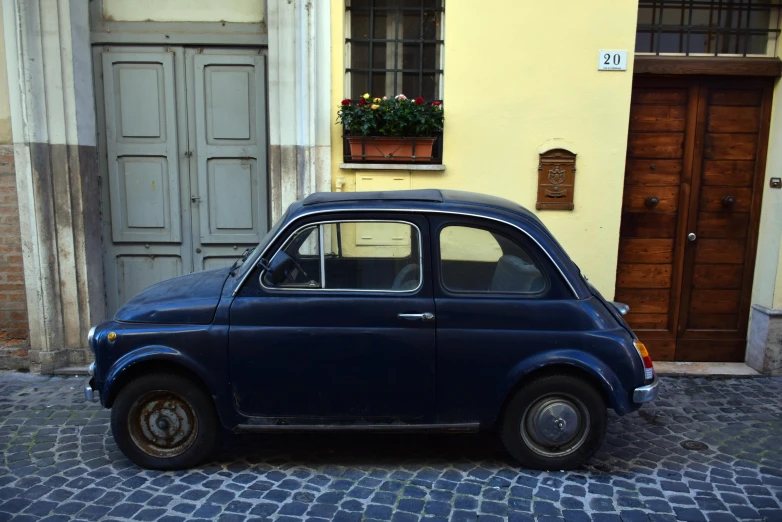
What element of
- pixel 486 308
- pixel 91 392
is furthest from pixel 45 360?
pixel 486 308

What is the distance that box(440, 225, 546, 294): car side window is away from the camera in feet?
13.5

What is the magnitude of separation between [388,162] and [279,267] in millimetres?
2395

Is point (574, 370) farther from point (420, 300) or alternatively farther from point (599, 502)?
point (420, 300)

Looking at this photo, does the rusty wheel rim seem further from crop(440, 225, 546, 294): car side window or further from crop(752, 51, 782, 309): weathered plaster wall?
crop(752, 51, 782, 309): weathered plaster wall

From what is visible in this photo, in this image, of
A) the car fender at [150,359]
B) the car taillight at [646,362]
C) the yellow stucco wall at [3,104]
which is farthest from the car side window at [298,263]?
the yellow stucco wall at [3,104]

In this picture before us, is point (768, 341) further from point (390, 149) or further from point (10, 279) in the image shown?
point (10, 279)

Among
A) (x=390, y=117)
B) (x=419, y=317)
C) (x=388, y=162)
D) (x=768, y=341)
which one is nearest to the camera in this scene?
(x=419, y=317)

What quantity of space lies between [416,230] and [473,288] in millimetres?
526

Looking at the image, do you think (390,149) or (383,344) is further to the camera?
(390,149)

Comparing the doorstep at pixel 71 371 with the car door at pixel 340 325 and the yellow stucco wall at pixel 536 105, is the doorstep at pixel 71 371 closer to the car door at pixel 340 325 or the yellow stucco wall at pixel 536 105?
the car door at pixel 340 325

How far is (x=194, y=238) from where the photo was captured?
260 inches

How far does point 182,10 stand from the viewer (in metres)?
6.37

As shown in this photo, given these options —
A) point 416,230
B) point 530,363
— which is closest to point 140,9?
point 416,230

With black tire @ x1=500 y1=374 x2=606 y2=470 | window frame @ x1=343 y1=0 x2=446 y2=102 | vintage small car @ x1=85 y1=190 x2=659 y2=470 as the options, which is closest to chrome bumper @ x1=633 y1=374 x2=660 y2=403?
vintage small car @ x1=85 y1=190 x2=659 y2=470
